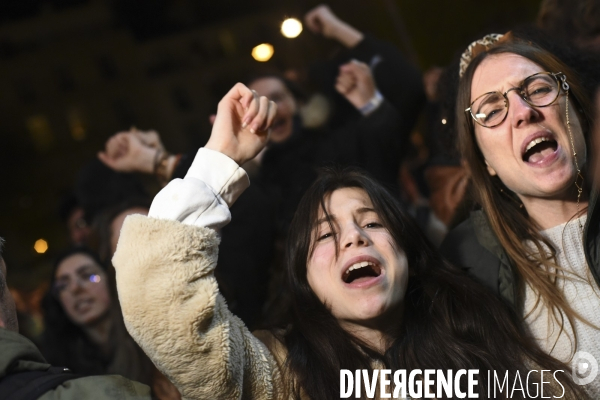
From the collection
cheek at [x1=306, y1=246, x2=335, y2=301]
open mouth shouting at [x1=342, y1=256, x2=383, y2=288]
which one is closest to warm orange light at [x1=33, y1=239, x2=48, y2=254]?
cheek at [x1=306, y1=246, x2=335, y2=301]

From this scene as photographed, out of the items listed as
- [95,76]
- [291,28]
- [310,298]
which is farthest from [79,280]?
[291,28]

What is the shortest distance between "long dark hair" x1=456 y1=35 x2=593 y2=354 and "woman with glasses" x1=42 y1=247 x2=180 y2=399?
1284 millimetres

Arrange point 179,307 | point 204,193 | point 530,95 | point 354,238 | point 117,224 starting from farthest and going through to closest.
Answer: point 117,224 → point 530,95 → point 354,238 → point 204,193 → point 179,307

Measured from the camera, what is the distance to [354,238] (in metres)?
1.67

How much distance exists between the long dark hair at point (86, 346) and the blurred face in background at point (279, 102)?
0.82 m

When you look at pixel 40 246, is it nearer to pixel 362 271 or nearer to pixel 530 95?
pixel 362 271

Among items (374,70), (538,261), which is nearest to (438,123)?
(374,70)

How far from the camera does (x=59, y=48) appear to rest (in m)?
2.63

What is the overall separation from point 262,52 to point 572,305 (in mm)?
1541

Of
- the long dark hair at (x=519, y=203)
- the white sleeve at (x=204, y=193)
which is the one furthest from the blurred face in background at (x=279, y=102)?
the white sleeve at (x=204, y=193)

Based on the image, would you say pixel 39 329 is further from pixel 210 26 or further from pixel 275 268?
pixel 210 26

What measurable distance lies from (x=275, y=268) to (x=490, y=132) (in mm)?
803

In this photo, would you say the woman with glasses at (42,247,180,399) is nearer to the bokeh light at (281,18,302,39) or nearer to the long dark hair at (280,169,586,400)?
the long dark hair at (280,169,586,400)

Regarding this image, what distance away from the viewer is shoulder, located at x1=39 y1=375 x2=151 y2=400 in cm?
124
